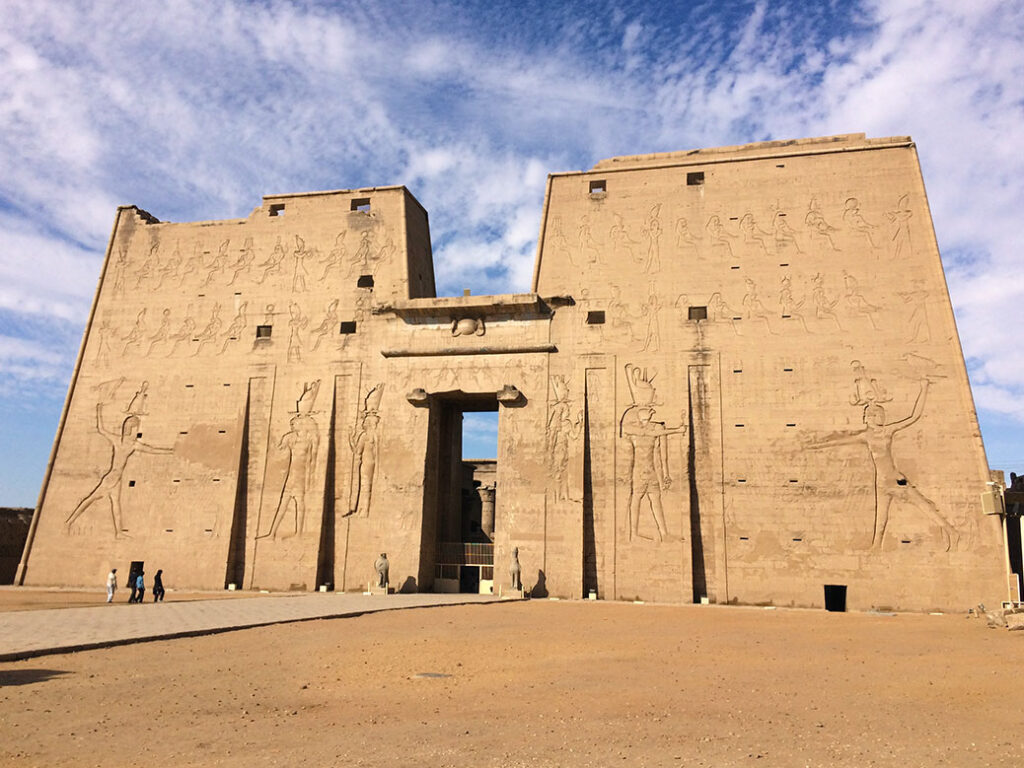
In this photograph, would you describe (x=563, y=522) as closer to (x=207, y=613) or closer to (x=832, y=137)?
(x=207, y=613)

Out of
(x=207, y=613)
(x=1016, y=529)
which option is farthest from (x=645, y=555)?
(x=207, y=613)

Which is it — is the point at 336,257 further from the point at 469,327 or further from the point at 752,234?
the point at 752,234

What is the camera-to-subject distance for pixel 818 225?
2011 centimetres

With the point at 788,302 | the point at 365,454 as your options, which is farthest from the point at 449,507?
the point at 788,302

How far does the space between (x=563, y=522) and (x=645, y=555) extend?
2185 mm

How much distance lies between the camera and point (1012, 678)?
24.8 ft

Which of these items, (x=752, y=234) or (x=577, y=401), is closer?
(x=577, y=401)

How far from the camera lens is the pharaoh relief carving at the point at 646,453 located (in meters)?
18.9

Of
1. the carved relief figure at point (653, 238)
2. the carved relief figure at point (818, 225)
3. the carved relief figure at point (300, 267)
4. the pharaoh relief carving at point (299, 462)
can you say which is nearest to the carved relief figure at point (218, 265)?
the carved relief figure at point (300, 267)

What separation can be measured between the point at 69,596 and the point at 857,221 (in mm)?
22079

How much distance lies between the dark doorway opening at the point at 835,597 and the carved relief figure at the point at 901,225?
331 inches

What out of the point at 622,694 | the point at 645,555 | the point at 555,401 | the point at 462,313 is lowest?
the point at 622,694

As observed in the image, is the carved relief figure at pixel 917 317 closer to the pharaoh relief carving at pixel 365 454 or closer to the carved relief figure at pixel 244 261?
the pharaoh relief carving at pixel 365 454

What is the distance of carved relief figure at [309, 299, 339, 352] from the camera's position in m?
22.2
